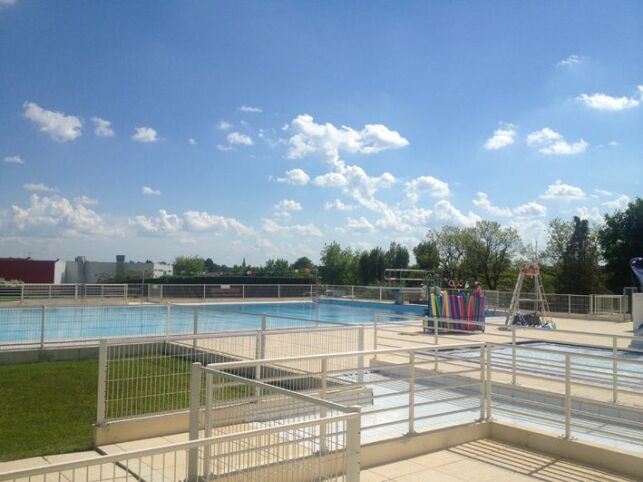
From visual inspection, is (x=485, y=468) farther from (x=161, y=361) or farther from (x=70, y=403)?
(x=70, y=403)

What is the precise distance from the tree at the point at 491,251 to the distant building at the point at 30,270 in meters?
45.4

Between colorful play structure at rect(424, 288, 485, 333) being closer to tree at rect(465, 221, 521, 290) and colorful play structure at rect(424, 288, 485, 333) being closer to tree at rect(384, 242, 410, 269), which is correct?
tree at rect(465, 221, 521, 290)

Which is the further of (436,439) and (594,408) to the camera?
(594,408)

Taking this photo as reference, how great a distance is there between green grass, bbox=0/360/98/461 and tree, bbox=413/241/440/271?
41850 mm

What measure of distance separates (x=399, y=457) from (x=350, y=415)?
3.09 metres

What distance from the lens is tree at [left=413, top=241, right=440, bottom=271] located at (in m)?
51.6

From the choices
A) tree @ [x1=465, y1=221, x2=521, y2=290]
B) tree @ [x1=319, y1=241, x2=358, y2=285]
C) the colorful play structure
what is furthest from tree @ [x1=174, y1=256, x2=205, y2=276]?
the colorful play structure

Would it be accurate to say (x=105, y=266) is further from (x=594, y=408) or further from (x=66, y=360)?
(x=594, y=408)

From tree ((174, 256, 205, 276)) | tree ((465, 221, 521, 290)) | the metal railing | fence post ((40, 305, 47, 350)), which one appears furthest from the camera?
tree ((174, 256, 205, 276))

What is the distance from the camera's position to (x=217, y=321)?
14297 mm

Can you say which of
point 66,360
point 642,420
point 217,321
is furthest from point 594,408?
point 66,360

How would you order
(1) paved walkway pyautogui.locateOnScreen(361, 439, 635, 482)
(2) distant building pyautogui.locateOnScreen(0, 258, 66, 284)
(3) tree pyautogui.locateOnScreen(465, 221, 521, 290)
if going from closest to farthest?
(1) paved walkway pyautogui.locateOnScreen(361, 439, 635, 482), (3) tree pyautogui.locateOnScreen(465, 221, 521, 290), (2) distant building pyautogui.locateOnScreen(0, 258, 66, 284)

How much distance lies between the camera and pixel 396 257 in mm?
63875

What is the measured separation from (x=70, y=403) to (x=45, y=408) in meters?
0.44
